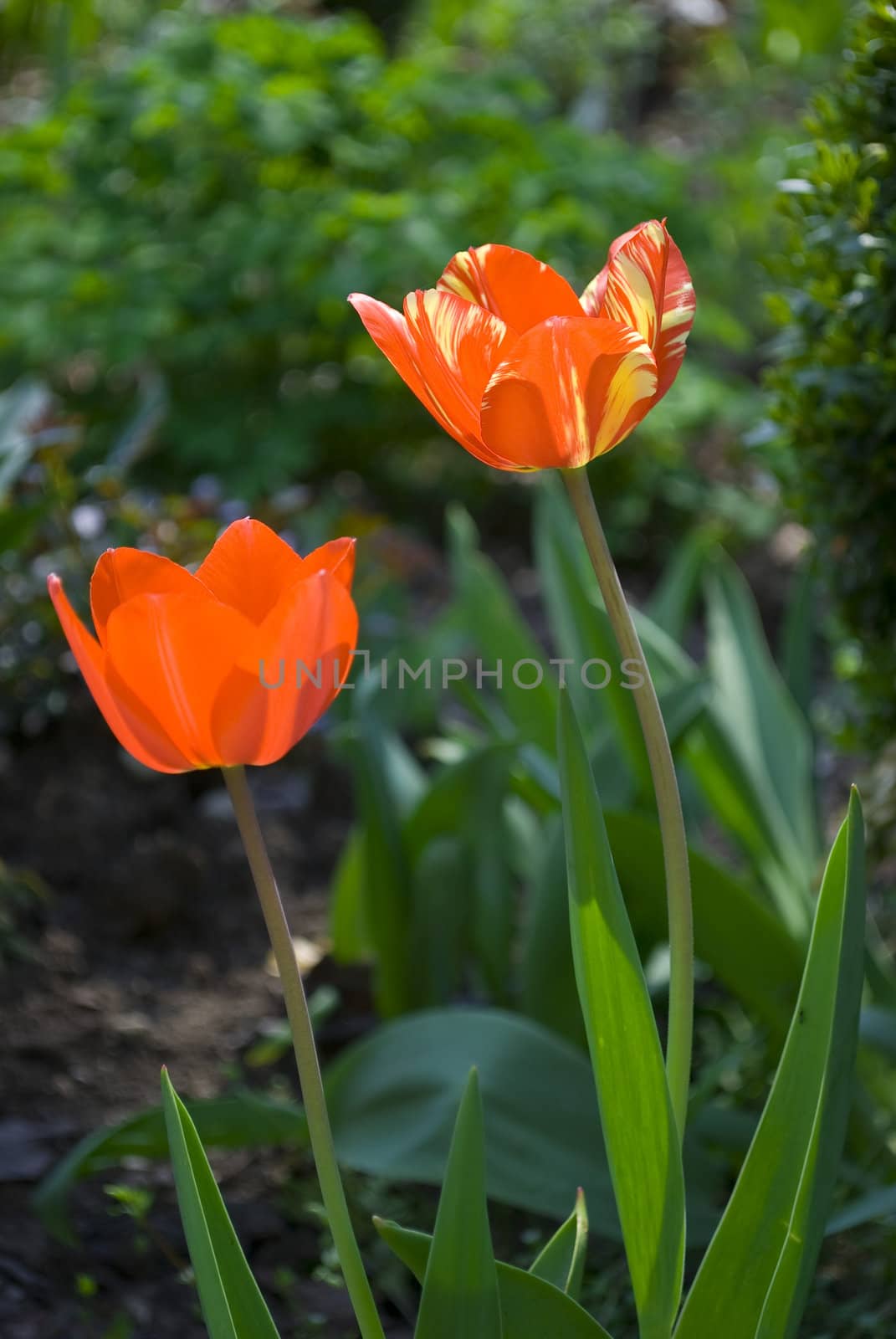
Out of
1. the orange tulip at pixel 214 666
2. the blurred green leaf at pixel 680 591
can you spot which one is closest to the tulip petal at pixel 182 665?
the orange tulip at pixel 214 666

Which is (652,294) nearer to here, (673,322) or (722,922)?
(673,322)

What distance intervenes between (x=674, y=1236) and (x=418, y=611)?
9.05ft

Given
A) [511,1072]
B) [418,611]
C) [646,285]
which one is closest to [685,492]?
[418,611]

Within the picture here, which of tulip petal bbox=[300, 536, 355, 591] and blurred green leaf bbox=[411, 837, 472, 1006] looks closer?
tulip petal bbox=[300, 536, 355, 591]

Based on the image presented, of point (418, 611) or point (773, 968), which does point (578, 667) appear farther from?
point (418, 611)

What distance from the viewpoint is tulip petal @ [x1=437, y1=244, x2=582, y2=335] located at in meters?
0.88

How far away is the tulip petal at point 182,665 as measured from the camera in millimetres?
779

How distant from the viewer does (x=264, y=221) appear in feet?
11.0

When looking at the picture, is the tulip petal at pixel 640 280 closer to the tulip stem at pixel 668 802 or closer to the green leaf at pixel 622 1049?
the tulip stem at pixel 668 802

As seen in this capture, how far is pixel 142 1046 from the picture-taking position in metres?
1.85

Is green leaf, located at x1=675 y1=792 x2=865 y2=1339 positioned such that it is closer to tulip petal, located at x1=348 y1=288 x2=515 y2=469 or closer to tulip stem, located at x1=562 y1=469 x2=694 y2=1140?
tulip stem, located at x1=562 y1=469 x2=694 y2=1140

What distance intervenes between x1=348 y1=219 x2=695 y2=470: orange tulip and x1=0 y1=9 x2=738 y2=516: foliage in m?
2.41

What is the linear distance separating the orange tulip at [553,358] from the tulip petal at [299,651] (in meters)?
0.14

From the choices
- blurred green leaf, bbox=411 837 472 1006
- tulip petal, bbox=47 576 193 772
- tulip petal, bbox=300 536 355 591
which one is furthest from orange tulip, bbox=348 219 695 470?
blurred green leaf, bbox=411 837 472 1006
